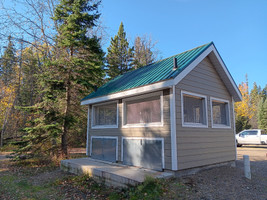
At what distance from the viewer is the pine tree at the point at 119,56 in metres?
21.6

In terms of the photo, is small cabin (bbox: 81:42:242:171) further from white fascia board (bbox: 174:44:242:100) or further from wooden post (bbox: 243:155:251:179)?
wooden post (bbox: 243:155:251:179)

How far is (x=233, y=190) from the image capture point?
454 centimetres

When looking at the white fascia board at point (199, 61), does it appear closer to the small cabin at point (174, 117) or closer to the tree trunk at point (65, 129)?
the small cabin at point (174, 117)

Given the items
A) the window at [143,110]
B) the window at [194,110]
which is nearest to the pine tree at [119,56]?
the window at [143,110]

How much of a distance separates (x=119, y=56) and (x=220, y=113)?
673 inches

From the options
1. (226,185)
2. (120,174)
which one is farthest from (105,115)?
(226,185)

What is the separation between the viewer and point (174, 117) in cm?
523

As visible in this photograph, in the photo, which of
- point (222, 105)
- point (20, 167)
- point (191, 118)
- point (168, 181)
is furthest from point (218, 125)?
point (20, 167)

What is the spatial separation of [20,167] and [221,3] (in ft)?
46.0

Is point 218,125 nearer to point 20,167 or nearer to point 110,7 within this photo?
point 20,167

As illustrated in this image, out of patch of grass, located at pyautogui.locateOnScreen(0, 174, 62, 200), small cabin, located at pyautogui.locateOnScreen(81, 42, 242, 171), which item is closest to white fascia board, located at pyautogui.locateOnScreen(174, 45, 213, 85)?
small cabin, located at pyautogui.locateOnScreen(81, 42, 242, 171)

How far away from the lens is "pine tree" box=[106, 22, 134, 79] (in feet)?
70.8

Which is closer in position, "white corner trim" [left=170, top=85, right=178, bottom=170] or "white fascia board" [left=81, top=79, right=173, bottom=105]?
"white corner trim" [left=170, top=85, right=178, bottom=170]

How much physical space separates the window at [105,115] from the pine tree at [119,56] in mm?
12801
